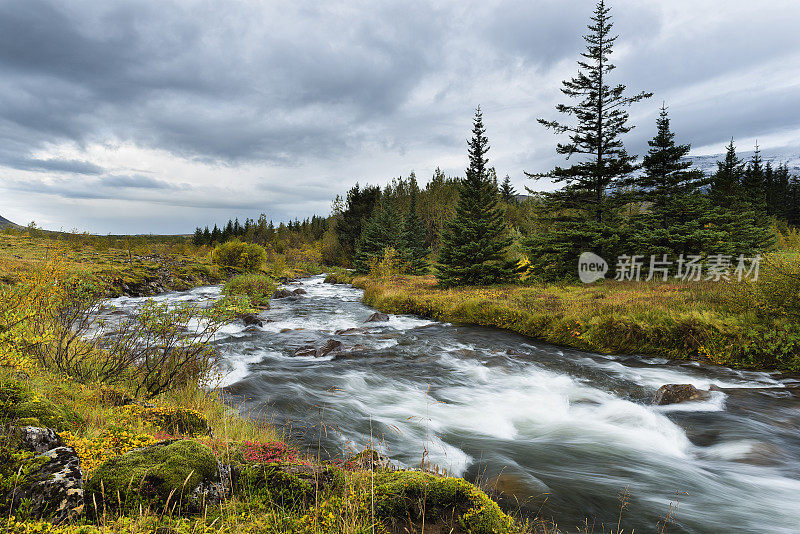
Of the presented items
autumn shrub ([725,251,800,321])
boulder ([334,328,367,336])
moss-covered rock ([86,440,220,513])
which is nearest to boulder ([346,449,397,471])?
moss-covered rock ([86,440,220,513])

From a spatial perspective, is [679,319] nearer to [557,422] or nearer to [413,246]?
[557,422]

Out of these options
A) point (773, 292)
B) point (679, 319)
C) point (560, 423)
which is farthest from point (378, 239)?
point (560, 423)

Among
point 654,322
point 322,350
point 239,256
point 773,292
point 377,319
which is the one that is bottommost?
point 322,350

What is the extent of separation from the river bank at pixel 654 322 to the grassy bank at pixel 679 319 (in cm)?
2

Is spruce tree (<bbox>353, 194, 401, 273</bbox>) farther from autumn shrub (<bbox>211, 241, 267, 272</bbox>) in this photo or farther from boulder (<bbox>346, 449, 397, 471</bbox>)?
boulder (<bbox>346, 449, 397, 471</bbox>)

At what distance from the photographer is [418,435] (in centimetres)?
626

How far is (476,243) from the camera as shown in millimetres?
22859

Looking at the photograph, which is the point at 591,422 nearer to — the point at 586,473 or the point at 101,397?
the point at 586,473

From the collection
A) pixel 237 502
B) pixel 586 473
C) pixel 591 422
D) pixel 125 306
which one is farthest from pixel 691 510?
pixel 125 306

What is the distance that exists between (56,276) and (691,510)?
10.3m

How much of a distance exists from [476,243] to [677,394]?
52.2 ft

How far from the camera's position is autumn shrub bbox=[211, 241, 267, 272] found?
42219mm

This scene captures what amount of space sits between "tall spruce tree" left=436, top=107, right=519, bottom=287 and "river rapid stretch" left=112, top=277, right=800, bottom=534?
11.5 meters

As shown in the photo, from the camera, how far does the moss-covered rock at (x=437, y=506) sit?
8.80 ft
